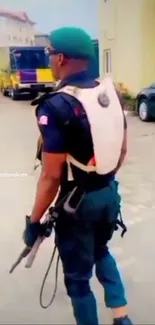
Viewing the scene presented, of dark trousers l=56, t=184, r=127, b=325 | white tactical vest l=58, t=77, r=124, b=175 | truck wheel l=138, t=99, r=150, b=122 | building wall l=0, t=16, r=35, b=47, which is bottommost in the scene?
truck wheel l=138, t=99, r=150, b=122

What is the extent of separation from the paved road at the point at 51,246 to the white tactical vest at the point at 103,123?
1.03 meters

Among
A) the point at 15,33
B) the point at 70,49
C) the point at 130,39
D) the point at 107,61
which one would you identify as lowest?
the point at 107,61

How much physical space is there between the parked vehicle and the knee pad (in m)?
7.74

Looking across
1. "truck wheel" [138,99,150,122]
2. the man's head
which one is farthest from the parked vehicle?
the man's head

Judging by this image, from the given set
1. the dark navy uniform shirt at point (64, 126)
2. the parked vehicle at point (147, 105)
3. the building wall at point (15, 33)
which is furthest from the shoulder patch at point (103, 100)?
the building wall at point (15, 33)

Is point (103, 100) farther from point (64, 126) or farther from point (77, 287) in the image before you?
point (77, 287)

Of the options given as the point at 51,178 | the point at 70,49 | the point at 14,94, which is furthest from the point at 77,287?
the point at 14,94

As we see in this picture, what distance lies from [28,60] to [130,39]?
4.85 meters

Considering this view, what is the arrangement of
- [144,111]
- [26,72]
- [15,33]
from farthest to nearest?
[15,33], [26,72], [144,111]

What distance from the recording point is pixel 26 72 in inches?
647

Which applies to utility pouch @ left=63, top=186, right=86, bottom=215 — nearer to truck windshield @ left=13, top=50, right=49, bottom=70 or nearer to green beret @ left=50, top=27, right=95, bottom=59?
green beret @ left=50, top=27, right=95, bottom=59

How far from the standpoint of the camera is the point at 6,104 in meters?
15.1

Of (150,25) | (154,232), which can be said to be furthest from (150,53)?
(154,232)

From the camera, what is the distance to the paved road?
288 centimetres
